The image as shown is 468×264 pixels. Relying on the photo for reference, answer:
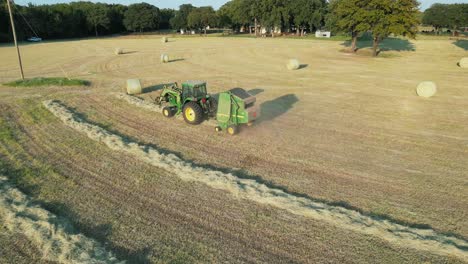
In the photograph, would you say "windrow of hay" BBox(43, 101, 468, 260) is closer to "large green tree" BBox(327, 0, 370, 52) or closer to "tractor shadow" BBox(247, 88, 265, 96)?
"tractor shadow" BBox(247, 88, 265, 96)

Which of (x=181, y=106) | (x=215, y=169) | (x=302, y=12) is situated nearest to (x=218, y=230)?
(x=215, y=169)

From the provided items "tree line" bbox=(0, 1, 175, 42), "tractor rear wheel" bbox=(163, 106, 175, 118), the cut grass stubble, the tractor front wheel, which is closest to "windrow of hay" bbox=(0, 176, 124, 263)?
the tractor front wheel

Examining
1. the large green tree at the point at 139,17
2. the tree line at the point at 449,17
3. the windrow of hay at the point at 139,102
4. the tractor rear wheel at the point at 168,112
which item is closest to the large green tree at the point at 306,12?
the tree line at the point at 449,17

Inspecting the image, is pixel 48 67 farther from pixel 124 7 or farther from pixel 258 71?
pixel 124 7

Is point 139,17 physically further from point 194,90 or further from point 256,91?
point 194,90

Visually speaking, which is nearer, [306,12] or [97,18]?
[306,12]

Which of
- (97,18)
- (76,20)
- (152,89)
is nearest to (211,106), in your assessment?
(152,89)
